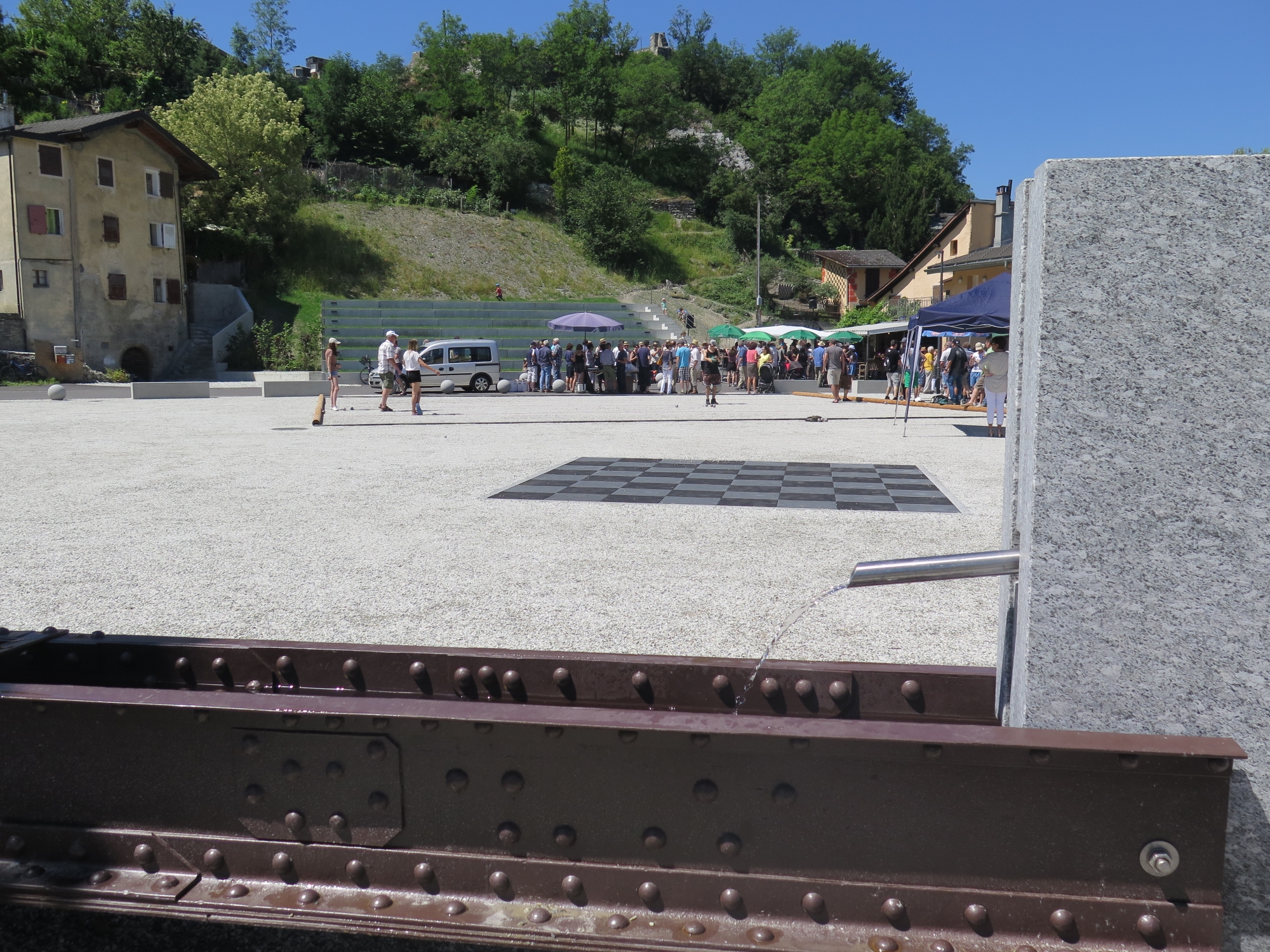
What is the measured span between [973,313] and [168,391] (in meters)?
24.5

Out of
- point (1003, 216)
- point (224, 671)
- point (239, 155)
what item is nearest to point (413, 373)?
point (224, 671)

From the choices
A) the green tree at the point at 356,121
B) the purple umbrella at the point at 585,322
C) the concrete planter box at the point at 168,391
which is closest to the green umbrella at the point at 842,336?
the purple umbrella at the point at 585,322

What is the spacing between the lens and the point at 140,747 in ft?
5.99

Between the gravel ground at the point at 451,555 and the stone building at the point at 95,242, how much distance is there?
32.1 metres

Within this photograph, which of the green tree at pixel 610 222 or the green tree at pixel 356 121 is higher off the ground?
the green tree at pixel 356 121

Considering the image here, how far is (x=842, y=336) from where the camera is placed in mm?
40188

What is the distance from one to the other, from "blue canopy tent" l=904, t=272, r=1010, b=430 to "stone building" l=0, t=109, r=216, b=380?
116 feet

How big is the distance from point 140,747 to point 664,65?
11718cm

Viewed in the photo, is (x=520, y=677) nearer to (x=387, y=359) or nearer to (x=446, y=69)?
(x=387, y=359)

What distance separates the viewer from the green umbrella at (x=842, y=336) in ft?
129

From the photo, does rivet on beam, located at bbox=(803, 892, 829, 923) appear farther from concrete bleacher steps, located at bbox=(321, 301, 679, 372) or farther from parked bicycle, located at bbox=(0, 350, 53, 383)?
concrete bleacher steps, located at bbox=(321, 301, 679, 372)

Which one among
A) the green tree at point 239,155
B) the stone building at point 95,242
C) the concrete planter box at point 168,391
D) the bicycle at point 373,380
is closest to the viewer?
the concrete planter box at point 168,391

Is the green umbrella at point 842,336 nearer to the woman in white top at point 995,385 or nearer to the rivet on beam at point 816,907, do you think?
the woman in white top at point 995,385

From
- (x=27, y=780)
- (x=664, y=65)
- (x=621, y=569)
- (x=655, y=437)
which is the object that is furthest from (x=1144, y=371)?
(x=664, y=65)
